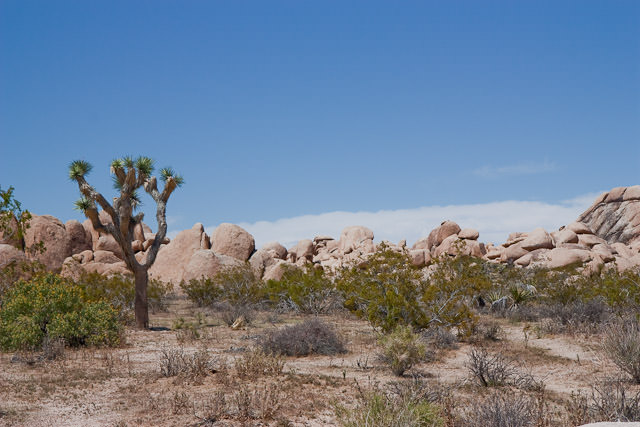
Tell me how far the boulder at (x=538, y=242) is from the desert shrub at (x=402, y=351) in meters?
43.7

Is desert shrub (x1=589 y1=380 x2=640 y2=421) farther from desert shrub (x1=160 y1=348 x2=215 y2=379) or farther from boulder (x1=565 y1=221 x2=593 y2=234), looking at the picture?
boulder (x1=565 y1=221 x2=593 y2=234)

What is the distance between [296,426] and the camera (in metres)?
7.24

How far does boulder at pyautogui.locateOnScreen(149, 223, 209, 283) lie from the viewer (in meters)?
45.9

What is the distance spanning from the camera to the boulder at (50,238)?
42.8 m

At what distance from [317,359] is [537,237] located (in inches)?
1744

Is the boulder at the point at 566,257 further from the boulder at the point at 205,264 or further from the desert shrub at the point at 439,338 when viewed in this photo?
the desert shrub at the point at 439,338

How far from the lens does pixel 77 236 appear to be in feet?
158

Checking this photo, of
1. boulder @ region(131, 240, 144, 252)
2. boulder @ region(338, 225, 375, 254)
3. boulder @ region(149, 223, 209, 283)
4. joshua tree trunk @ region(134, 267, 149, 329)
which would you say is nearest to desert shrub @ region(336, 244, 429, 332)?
joshua tree trunk @ region(134, 267, 149, 329)

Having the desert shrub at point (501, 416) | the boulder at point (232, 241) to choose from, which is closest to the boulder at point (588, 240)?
the boulder at point (232, 241)

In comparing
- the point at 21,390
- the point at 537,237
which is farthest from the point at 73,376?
the point at 537,237

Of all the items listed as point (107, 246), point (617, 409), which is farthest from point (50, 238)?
point (617, 409)

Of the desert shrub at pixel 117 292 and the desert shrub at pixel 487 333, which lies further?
the desert shrub at pixel 117 292

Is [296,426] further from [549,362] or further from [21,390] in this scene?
[549,362]

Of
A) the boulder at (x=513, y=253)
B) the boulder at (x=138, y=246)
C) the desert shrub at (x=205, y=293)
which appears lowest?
the desert shrub at (x=205, y=293)
